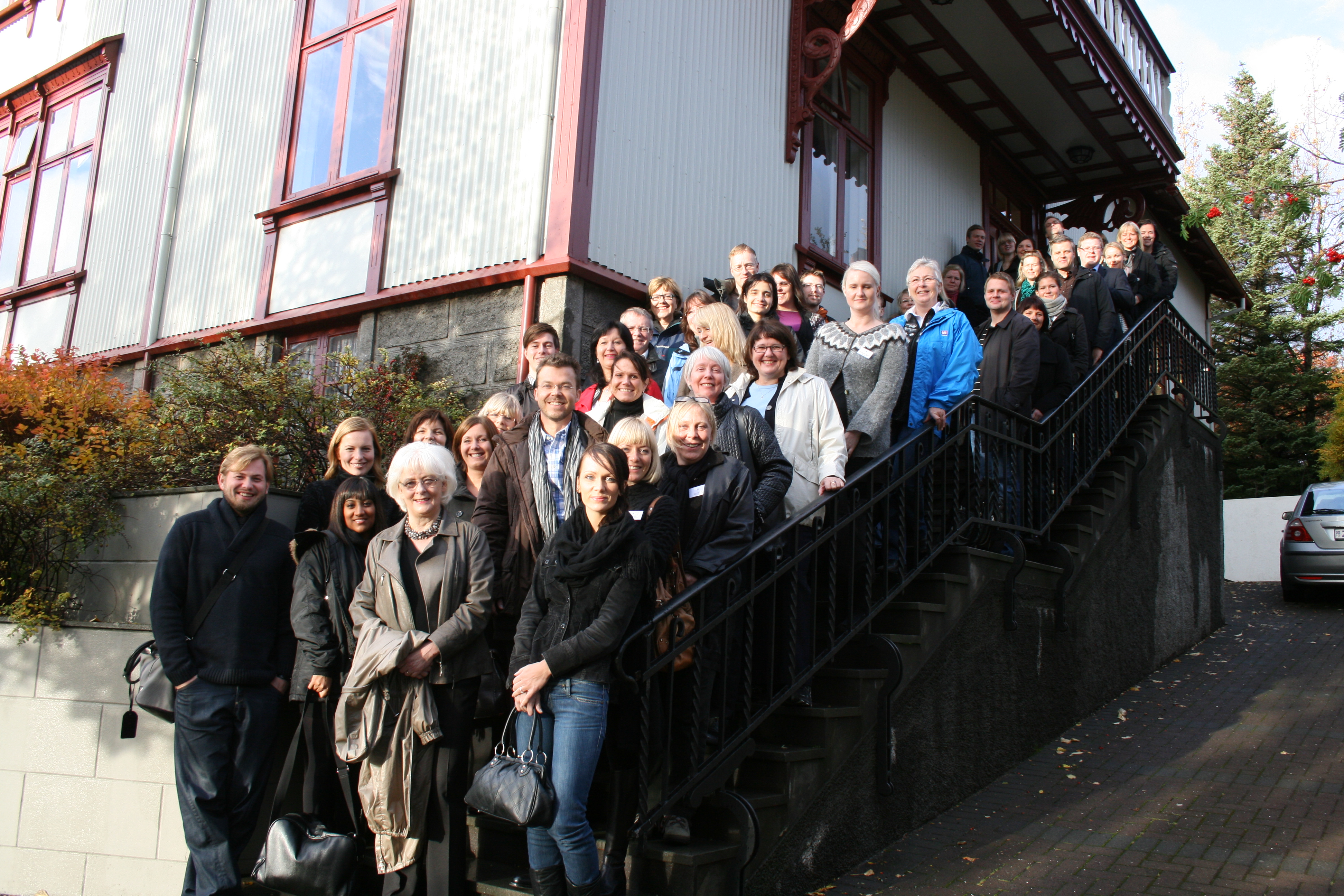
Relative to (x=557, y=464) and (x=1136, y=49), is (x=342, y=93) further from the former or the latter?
(x=1136, y=49)

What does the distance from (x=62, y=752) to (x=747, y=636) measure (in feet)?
12.0

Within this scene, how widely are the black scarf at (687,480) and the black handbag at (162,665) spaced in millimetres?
1865

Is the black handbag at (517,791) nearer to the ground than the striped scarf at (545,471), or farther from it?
nearer to the ground

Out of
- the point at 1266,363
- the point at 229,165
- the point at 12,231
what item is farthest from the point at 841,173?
the point at 1266,363

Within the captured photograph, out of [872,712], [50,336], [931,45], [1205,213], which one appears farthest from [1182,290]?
[50,336]

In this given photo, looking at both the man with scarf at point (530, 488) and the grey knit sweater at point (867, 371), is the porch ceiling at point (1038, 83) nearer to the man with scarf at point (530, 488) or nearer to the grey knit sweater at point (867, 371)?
the grey knit sweater at point (867, 371)

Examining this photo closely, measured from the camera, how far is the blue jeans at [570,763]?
337 centimetres

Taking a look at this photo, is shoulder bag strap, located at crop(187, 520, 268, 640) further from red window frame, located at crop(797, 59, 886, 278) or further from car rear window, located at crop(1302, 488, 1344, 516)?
car rear window, located at crop(1302, 488, 1344, 516)

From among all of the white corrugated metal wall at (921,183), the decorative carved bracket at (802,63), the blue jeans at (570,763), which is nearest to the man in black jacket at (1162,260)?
the white corrugated metal wall at (921,183)

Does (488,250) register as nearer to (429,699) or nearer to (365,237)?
(365,237)

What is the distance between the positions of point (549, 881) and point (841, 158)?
8.77 m

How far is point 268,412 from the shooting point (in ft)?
19.9

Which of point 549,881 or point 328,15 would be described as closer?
point 549,881

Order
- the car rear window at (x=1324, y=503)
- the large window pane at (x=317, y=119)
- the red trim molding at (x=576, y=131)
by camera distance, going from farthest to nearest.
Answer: the car rear window at (x=1324, y=503) < the large window pane at (x=317, y=119) < the red trim molding at (x=576, y=131)
